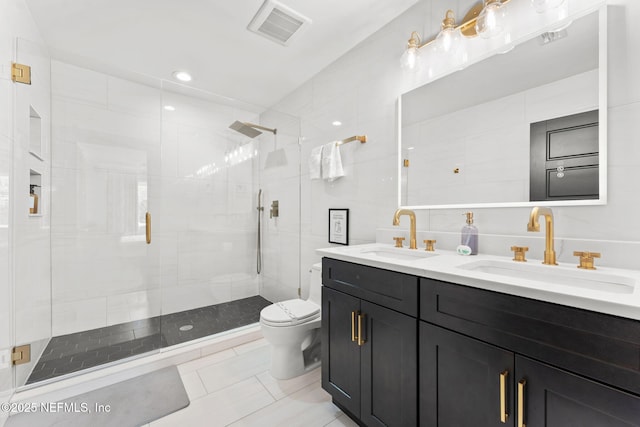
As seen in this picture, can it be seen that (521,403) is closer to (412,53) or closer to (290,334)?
(290,334)

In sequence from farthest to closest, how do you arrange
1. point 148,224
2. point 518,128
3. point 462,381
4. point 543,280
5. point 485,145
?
1. point 148,224
2. point 485,145
3. point 518,128
4. point 543,280
5. point 462,381

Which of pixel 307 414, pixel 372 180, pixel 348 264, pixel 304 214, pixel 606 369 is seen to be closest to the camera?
pixel 606 369

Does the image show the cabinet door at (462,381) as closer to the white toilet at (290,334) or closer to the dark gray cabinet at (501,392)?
the dark gray cabinet at (501,392)

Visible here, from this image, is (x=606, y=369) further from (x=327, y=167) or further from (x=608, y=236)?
(x=327, y=167)

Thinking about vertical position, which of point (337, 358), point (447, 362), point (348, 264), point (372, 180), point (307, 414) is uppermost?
point (372, 180)

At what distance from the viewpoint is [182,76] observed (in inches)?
100

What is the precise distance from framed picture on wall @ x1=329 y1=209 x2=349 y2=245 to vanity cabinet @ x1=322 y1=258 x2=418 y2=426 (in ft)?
2.16

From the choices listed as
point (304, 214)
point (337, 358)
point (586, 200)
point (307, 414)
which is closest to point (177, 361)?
point (307, 414)

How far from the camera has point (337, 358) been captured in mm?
1427

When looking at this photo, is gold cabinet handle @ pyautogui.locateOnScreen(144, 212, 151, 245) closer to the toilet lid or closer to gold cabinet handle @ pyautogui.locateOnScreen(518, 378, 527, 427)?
the toilet lid

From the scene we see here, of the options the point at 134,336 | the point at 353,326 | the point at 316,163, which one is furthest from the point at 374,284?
the point at 134,336

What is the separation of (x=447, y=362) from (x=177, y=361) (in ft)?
6.21

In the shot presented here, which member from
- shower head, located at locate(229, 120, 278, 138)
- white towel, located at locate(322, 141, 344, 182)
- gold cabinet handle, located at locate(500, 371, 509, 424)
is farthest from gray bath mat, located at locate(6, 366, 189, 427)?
shower head, located at locate(229, 120, 278, 138)

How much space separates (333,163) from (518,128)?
1197 mm
